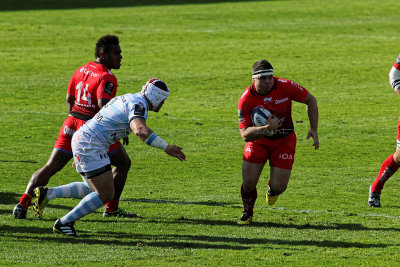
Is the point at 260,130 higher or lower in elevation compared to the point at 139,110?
lower

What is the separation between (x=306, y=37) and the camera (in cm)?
3109

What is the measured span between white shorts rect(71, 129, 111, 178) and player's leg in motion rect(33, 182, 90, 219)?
826 millimetres

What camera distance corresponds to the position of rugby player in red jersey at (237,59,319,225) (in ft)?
32.9

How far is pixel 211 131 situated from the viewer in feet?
57.3

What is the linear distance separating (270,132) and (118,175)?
6.96 ft

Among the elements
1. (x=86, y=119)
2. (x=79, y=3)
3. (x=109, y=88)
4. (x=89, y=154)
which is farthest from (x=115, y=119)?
(x=79, y=3)

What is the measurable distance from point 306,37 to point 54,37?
388 inches

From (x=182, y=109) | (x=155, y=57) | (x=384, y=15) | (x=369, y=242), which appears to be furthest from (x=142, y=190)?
(x=384, y=15)

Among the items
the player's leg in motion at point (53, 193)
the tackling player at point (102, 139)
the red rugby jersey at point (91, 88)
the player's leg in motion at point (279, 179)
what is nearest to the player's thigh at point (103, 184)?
the tackling player at point (102, 139)

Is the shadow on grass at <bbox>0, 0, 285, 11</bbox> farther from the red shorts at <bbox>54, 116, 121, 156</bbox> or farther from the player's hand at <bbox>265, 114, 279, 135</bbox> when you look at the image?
the player's hand at <bbox>265, 114, 279, 135</bbox>

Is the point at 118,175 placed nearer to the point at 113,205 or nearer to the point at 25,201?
the point at 113,205

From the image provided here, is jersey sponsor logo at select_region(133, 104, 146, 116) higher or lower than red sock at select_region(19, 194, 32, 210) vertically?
higher

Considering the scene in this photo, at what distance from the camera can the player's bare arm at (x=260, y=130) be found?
9.54 metres

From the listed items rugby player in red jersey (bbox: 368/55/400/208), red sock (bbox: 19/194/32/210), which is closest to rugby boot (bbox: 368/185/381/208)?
rugby player in red jersey (bbox: 368/55/400/208)
